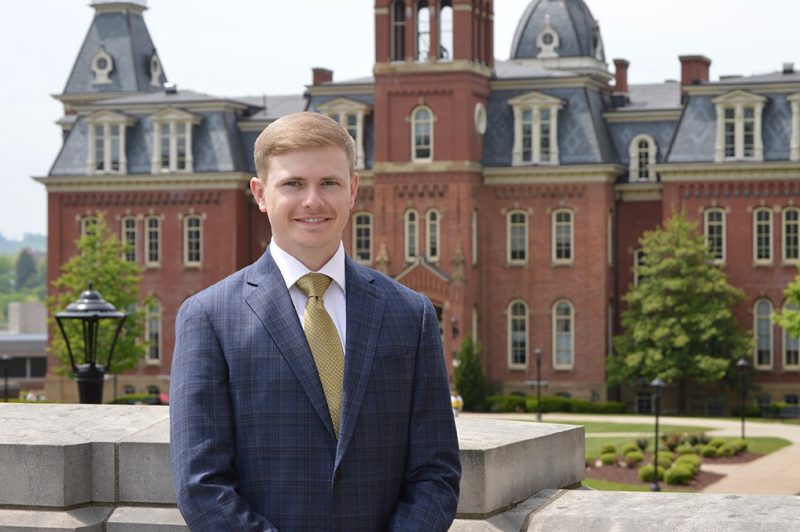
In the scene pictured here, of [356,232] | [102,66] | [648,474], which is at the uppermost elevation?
[102,66]

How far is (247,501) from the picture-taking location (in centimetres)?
559

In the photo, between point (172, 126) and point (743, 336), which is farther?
point (172, 126)

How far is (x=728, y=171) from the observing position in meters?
53.2

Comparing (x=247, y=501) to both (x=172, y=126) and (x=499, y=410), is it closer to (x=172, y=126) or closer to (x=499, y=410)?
(x=499, y=410)

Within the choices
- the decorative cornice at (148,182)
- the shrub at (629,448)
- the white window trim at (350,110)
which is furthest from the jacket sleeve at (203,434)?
the decorative cornice at (148,182)

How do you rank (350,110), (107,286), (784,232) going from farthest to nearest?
1. (350,110)
2. (107,286)
3. (784,232)

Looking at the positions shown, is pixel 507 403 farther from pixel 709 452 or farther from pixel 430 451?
pixel 430 451

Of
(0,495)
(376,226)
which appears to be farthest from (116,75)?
(0,495)

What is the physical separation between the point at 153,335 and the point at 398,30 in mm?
13661

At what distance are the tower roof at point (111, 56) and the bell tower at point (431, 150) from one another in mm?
17391

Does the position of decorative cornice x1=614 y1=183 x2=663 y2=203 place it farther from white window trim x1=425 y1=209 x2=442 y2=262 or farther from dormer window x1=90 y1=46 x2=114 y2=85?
dormer window x1=90 y1=46 x2=114 y2=85

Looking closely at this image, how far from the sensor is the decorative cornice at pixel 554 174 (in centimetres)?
5422

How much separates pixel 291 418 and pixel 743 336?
47211 mm

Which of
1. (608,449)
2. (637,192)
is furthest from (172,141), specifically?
(608,449)
